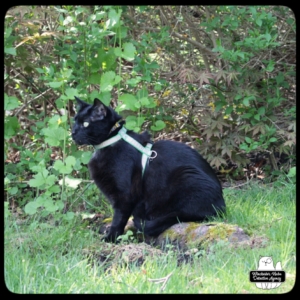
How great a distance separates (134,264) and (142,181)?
33.5 inches

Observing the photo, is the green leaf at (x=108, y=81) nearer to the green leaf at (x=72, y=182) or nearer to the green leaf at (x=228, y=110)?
the green leaf at (x=72, y=182)

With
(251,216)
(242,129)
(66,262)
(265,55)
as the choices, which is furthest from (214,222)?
(265,55)

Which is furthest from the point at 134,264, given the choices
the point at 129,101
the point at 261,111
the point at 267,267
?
the point at 261,111

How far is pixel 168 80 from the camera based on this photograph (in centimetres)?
510

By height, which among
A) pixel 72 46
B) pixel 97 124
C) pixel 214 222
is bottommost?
pixel 214 222

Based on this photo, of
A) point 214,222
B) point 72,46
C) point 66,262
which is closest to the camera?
point 66,262

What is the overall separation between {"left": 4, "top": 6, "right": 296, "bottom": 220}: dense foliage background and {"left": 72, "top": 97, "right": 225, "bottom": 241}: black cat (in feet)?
0.65

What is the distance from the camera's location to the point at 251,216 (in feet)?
12.5

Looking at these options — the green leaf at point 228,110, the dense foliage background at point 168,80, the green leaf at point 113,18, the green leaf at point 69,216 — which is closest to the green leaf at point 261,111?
the dense foliage background at point 168,80

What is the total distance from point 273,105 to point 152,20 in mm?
1478

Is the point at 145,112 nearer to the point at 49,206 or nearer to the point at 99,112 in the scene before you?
the point at 99,112

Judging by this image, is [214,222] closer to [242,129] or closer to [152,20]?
[242,129]

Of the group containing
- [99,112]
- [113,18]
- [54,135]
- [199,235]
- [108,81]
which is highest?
[113,18]
